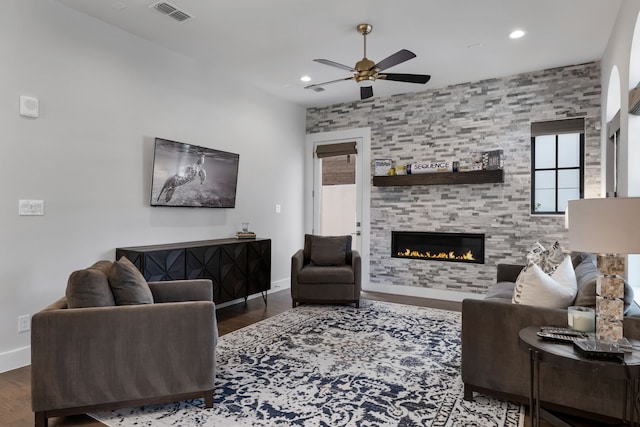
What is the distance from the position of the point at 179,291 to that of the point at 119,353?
0.77 metres

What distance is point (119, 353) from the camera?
2.18m

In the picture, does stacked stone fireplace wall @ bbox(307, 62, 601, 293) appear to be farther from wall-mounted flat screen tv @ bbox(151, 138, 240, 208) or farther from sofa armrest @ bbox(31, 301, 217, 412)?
sofa armrest @ bbox(31, 301, 217, 412)

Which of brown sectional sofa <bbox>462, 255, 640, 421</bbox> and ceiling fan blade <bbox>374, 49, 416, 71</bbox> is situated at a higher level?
ceiling fan blade <bbox>374, 49, 416, 71</bbox>

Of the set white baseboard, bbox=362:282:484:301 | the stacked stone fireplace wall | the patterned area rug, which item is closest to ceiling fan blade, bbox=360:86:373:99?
the stacked stone fireplace wall

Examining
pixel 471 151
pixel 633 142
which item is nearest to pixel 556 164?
pixel 471 151

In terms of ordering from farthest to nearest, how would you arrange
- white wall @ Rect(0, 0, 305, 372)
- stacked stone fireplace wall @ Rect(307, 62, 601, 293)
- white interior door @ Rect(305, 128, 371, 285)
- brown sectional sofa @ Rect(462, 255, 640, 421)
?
1. white interior door @ Rect(305, 128, 371, 285)
2. stacked stone fireplace wall @ Rect(307, 62, 601, 293)
3. white wall @ Rect(0, 0, 305, 372)
4. brown sectional sofa @ Rect(462, 255, 640, 421)

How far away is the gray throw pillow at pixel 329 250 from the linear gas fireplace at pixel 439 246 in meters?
1.02

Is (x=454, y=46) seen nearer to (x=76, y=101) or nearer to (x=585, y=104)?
(x=585, y=104)

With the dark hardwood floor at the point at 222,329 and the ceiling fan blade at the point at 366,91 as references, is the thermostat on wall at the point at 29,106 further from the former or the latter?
the ceiling fan blade at the point at 366,91

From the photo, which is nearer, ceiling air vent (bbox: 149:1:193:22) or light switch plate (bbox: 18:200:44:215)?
light switch plate (bbox: 18:200:44:215)

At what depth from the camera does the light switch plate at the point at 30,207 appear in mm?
3016

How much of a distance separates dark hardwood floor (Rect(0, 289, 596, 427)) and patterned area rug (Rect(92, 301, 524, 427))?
190 mm

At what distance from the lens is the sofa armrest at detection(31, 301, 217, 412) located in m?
2.08

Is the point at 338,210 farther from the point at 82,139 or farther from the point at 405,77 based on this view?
the point at 82,139
